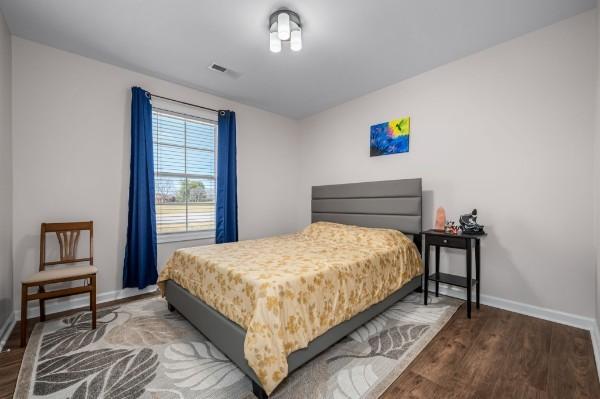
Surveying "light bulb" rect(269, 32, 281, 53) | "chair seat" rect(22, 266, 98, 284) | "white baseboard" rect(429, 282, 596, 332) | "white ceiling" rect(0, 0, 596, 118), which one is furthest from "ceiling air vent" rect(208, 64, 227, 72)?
"white baseboard" rect(429, 282, 596, 332)

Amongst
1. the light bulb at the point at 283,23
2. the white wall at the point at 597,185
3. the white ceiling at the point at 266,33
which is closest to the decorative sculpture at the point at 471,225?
the white wall at the point at 597,185

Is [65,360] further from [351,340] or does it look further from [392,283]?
[392,283]

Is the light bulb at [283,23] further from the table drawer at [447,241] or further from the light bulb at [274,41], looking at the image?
the table drawer at [447,241]

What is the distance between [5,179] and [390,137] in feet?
14.0

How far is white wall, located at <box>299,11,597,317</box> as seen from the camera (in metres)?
2.31

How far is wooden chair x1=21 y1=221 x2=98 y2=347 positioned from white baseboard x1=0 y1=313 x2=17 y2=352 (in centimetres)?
20

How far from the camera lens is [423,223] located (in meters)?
3.31

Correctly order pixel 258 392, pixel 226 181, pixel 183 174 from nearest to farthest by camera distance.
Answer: pixel 258 392 < pixel 183 174 < pixel 226 181

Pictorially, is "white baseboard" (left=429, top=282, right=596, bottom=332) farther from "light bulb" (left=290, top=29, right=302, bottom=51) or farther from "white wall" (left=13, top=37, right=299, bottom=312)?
"white wall" (left=13, top=37, right=299, bottom=312)

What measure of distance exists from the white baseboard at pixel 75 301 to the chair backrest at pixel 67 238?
459 millimetres

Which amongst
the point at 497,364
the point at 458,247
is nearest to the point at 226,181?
the point at 458,247

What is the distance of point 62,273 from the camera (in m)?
2.31

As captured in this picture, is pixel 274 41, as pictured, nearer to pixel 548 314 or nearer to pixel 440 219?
pixel 440 219

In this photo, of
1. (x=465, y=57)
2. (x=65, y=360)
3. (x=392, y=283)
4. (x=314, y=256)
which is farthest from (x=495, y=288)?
(x=65, y=360)
